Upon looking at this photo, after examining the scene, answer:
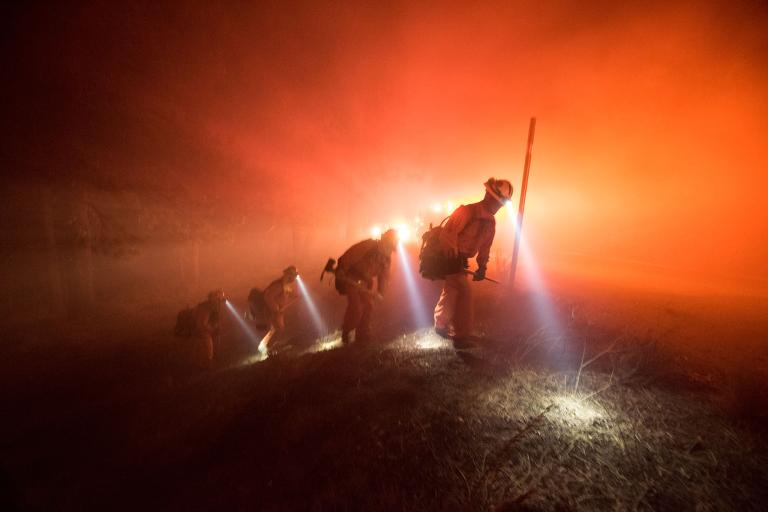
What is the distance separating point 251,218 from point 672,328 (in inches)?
633

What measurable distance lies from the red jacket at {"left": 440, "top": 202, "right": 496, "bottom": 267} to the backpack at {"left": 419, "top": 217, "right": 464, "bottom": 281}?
5.2 inches

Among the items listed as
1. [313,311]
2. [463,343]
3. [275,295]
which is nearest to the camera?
[463,343]

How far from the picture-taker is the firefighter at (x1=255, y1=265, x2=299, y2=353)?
7758 millimetres

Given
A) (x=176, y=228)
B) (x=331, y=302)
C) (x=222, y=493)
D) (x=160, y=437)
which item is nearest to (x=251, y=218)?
(x=176, y=228)

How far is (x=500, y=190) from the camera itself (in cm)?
423

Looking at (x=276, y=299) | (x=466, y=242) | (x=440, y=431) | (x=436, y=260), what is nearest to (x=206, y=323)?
(x=276, y=299)

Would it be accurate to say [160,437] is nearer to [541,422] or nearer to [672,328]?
[541,422]

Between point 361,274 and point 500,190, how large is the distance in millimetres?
2663

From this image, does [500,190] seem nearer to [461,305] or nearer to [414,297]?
[461,305]

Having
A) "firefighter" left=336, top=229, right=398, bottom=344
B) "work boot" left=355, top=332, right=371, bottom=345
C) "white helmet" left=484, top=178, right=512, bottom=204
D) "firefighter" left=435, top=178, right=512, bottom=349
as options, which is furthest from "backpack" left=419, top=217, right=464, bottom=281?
"work boot" left=355, top=332, right=371, bottom=345

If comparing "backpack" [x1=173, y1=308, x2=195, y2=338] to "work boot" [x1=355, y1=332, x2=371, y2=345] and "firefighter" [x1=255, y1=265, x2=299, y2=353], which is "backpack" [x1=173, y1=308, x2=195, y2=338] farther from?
"work boot" [x1=355, y1=332, x2=371, y2=345]

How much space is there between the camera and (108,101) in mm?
8266

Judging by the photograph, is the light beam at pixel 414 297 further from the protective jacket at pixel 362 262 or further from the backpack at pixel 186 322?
the backpack at pixel 186 322

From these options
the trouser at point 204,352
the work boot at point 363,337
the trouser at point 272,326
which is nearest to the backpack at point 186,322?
the trouser at point 204,352
